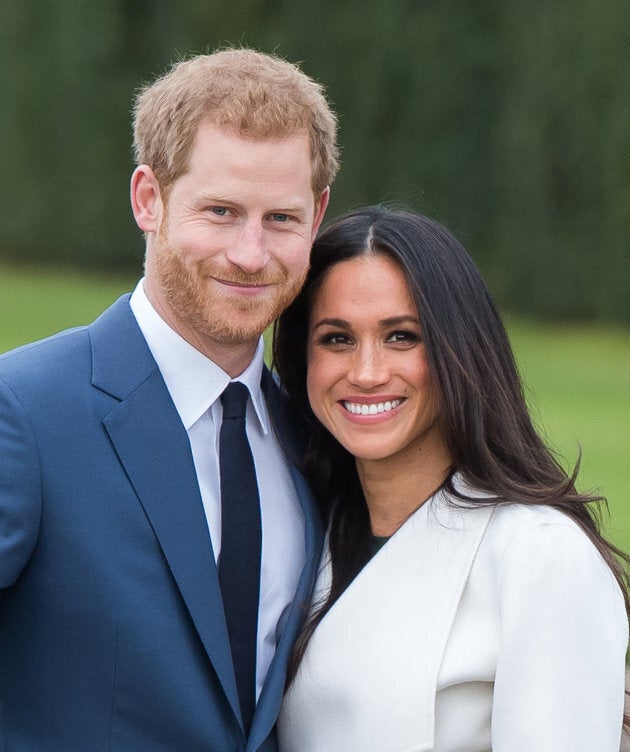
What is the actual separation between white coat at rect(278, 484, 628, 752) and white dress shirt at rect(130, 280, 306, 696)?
119mm

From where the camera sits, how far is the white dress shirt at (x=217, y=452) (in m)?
2.76

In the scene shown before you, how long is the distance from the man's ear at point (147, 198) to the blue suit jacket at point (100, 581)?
1.34 ft

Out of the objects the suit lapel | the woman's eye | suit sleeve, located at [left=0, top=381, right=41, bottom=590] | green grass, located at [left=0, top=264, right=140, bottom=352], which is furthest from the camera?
green grass, located at [left=0, top=264, right=140, bottom=352]

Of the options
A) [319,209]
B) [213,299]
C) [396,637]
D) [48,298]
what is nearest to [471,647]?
[396,637]

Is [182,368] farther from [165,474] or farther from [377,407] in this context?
[377,407]

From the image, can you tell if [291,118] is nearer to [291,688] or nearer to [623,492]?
[291,688]

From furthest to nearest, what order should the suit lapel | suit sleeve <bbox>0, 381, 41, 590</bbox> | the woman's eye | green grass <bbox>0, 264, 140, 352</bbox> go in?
green grass <bbox>0, 264, 140, 352</bbox> < the woman's eye < the suit lapel < suit sleeve <bbox>0, 381, 41, 590</bbox>

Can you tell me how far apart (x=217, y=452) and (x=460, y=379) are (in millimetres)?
543

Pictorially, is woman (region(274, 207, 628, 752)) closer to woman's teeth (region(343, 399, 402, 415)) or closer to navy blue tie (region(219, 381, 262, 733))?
woman's teeth (region(343, 399, 402, 415))

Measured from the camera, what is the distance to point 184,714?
2537 millimetres

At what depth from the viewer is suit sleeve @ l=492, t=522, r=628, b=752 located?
2.57 m

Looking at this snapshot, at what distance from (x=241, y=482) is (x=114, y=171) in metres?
11.1

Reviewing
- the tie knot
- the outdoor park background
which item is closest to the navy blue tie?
the tie knot

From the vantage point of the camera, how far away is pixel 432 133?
12328 mm
